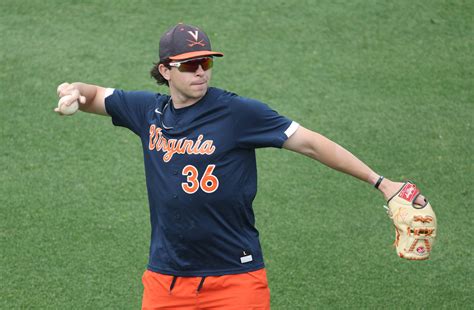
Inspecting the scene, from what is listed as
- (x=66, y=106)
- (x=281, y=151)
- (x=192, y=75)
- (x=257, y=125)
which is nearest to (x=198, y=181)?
(x=257, y=125)

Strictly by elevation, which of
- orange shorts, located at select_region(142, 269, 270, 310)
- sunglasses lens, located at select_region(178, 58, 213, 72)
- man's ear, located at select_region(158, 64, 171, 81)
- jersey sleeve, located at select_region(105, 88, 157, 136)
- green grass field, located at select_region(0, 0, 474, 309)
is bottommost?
green grass field, located at select_region(0, 0, 474, 309)

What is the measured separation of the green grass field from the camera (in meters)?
6.84

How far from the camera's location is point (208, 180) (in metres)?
4.85

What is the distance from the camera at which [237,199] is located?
489 cm

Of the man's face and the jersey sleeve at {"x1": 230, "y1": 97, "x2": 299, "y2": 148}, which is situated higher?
the man's face

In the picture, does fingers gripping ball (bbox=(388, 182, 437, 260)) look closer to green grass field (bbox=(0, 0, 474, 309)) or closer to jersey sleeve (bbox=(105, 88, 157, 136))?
jersey sleeve (bbox=(105, 88, 157, 136))

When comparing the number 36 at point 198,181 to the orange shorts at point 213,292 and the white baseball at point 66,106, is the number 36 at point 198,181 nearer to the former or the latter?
the orange shorts at point 213,292

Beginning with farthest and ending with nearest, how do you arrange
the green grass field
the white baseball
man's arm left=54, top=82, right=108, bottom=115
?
the green grass field
man's arm left=54, top=82, right=108, bottom=115
the white baseball

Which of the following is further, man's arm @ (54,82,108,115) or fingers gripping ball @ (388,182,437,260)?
man's arm @ (54,82,108,115)

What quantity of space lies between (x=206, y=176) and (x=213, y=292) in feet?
2.00

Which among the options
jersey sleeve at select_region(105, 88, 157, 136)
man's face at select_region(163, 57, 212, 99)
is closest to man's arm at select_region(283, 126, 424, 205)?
man's face at select_region(163, 57, 212, 99)

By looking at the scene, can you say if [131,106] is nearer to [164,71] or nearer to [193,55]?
[164,71]

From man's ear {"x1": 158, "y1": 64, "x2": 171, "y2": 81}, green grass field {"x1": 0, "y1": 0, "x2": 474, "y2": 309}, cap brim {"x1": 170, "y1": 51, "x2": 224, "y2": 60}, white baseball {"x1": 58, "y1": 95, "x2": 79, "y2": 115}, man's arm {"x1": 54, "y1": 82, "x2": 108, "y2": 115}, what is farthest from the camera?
green grass field {"x1": 0, "y1": 0, "x2": 474, "y2": 309}

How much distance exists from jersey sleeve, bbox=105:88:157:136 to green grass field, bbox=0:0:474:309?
1.77 m
